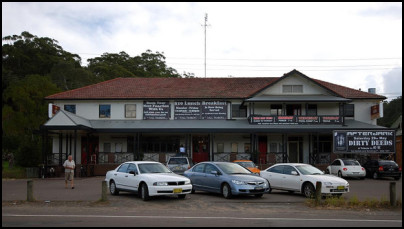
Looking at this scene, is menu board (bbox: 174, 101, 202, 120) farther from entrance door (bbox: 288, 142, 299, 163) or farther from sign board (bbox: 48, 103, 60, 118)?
sign board (bbox: 48, 103, 60, 118)

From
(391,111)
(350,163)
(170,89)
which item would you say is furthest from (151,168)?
(391,111)

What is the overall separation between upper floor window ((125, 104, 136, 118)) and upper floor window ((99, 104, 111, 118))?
1409 mm

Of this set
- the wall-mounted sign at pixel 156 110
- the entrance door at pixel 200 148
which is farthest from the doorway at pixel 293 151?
the wall-mounted sign at pixel 156 110

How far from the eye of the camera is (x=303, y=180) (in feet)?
57.6

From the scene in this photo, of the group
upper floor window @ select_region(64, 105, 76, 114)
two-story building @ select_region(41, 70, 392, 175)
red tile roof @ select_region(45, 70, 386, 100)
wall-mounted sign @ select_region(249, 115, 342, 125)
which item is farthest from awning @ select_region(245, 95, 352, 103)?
upper floor window @ select_region(64, 105, 76, 114)

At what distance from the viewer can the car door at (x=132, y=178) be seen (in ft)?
54.5

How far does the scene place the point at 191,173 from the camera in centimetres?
1889

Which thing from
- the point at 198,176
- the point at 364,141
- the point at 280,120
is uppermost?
the point at 280,120

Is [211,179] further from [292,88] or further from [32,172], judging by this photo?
[292,88]

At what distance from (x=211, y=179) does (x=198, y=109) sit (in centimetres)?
1929

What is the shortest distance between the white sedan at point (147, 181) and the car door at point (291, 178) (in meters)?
4.37

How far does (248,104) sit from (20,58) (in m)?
42.0

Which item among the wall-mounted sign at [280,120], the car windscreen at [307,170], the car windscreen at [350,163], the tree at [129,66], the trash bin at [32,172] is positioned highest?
the tree at [129,66]

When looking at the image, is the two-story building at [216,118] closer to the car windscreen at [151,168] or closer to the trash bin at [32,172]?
the trash bin at [32,172]
